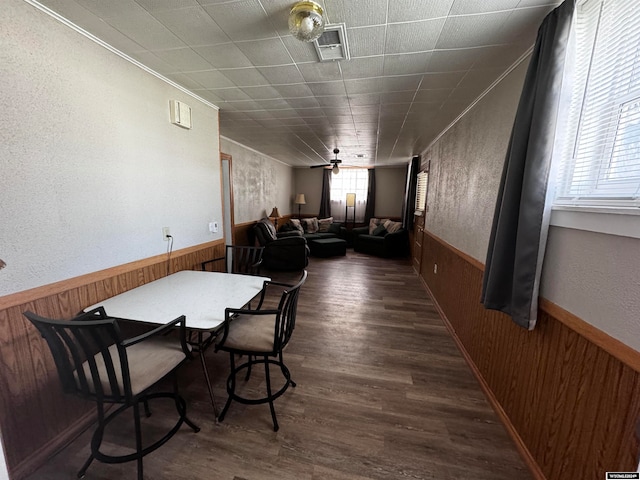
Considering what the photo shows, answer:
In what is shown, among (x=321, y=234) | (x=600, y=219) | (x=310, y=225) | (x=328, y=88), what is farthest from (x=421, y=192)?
(x=600, y=219)

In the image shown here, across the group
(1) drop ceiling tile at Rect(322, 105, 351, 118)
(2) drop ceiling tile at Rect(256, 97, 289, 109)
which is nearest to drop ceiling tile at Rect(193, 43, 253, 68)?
(2) drop ceiling tile at Rect(256, 97, 289, 109)

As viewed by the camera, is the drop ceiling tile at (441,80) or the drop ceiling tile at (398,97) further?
the drop ceiling tile at (398,97)

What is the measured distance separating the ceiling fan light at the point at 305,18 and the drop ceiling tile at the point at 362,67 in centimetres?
57

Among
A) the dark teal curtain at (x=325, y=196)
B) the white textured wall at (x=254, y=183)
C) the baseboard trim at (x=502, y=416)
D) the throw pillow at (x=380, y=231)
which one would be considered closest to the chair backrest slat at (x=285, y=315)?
the baseboard trim at (x=502, y=416)

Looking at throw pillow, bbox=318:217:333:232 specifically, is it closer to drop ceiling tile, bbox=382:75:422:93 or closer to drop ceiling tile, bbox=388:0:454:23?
drop ceiling tile, bbox=382:75:422:93

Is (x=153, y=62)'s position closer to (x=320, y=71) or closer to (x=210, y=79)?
(x=210, y=79)

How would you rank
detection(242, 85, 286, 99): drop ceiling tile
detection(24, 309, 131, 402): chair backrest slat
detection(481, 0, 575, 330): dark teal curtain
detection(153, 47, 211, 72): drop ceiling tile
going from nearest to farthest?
detection(24, 309, 131, 402): chair backrest slat
detection(481, 0, 575, 330): dark teal curtain
detection(153, 47, 211, 72): drop ceiling tile
detection(242, 85, 286, 99): drop ceiling tile

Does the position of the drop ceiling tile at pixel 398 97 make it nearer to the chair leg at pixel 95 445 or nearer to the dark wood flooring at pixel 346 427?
the dark wood flooring at pixel 346 427

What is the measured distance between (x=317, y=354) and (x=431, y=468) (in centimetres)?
114

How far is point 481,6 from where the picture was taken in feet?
4.18

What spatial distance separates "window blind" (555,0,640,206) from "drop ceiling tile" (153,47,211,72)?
217 centimetres

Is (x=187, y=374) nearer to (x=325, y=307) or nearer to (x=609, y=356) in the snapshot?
(x=325, y=307)

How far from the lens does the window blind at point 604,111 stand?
948 millimetres

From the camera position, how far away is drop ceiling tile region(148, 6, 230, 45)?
138 centimetres
